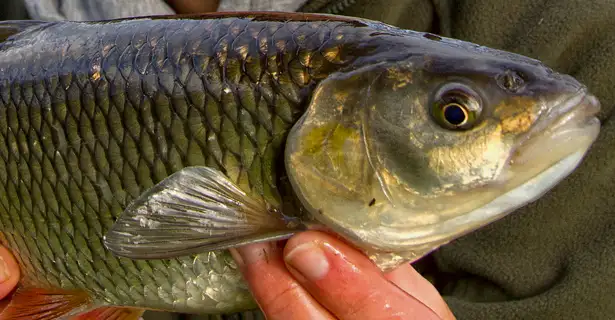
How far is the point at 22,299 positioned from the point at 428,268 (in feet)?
3.49

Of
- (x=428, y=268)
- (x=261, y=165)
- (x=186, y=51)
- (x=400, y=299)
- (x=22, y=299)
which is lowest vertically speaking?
(x=428, y=268)

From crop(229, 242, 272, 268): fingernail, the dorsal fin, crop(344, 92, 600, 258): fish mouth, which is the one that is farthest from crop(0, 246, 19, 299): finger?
crop(344, 92, 600, 258): fish mouth

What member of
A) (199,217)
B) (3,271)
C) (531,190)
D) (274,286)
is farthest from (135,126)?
(531,190)

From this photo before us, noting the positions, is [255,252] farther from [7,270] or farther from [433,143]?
[7,270]

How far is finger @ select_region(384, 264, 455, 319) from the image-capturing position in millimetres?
907

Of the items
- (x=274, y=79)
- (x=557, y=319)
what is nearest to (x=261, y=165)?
(x=274, y=79)

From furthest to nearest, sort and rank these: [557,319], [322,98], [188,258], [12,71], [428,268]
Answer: [428,268], [557,319], [12,71], [188,258], [322,98]

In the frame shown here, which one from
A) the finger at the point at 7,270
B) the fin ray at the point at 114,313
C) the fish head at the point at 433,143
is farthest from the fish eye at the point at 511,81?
the finger at the point at 7,270

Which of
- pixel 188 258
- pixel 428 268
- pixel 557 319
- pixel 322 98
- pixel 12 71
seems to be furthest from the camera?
pixel 428 268

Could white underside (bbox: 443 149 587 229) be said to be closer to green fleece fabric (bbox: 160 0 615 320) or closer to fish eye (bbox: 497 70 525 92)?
fish eye (bbox: 497 70 525 92)

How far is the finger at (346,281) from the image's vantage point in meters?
0.73

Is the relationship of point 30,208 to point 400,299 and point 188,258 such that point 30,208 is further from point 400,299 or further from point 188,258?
point 400,299

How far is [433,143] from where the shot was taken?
69cm

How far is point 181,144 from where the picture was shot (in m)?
0.80
